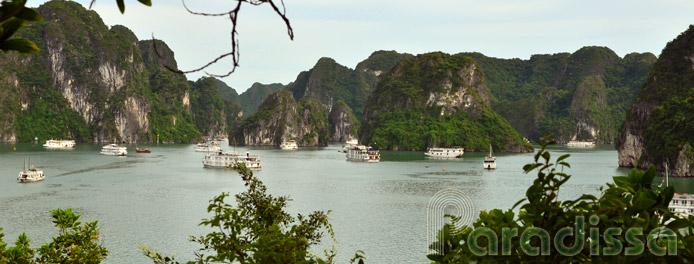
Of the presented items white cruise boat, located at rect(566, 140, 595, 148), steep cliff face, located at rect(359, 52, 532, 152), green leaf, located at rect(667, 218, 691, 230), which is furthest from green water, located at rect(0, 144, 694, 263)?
white cruise boat, located at rect(566, 140, 595, 148)

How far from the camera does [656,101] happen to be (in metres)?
76.4

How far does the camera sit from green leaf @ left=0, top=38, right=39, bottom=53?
5.23 feet

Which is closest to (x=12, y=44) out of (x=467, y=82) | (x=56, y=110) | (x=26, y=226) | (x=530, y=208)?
(x=530, y=208)

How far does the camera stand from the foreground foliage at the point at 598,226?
233cm

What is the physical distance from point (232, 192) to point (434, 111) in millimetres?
100886

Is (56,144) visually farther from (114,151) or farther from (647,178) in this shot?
(647,178)

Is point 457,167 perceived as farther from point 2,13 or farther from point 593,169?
point 2,13

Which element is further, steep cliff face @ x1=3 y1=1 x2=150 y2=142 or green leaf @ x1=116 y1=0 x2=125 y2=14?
steep cliff face @ x1=3 y1=1 x2=150 y2=142

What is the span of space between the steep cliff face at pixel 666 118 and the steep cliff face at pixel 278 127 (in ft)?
349

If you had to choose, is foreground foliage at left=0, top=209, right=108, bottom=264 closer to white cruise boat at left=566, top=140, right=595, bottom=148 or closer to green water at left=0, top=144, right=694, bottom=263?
green water at left=0, top=144, right=694, bottom=263

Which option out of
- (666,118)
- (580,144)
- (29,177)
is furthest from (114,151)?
(580,144)

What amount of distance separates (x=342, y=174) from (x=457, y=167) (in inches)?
839

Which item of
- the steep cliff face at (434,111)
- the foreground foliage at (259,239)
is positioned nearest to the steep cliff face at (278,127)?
the steep cliff face at (434,111)

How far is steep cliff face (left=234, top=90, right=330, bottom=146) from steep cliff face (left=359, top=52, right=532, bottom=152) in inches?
962
